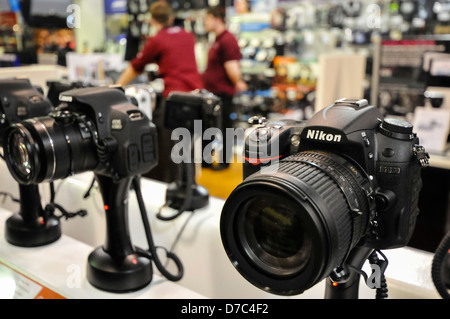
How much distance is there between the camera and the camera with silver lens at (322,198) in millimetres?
532

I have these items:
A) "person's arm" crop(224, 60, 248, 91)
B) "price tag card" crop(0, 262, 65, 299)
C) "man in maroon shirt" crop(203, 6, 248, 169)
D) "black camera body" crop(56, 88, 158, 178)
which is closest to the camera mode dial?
"black camera body" crop(56, 88, 158, 178)

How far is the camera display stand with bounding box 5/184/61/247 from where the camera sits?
116 cm

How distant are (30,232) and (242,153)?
2.28 feet

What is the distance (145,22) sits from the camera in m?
4.52

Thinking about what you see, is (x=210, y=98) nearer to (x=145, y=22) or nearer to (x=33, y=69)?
(x=33, y=69)

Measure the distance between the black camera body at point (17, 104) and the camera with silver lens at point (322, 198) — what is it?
65 cm

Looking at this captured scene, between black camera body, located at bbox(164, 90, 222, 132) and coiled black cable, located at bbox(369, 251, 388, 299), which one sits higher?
black camera body, located at bbox(164, 90, 222, 132)

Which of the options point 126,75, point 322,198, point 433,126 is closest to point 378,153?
Result: point 322,198

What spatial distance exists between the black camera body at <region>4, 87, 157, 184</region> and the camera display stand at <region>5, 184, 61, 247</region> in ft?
0.98

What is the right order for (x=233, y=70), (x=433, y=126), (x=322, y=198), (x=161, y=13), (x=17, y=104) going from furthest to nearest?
(x=233, y=70) → (x=161, y=13) → (x=433, y=126) → (x=17, y=104) → (x=322, y=198)

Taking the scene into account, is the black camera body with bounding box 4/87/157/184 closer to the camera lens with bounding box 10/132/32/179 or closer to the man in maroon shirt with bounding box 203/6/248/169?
the camera lens with bounding box 10/132/32/179

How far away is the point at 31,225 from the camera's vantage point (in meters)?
1.17

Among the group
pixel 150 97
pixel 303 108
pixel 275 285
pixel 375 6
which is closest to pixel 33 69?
pixel 150 97

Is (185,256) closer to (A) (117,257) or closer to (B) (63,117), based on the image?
(A) (117,257)
